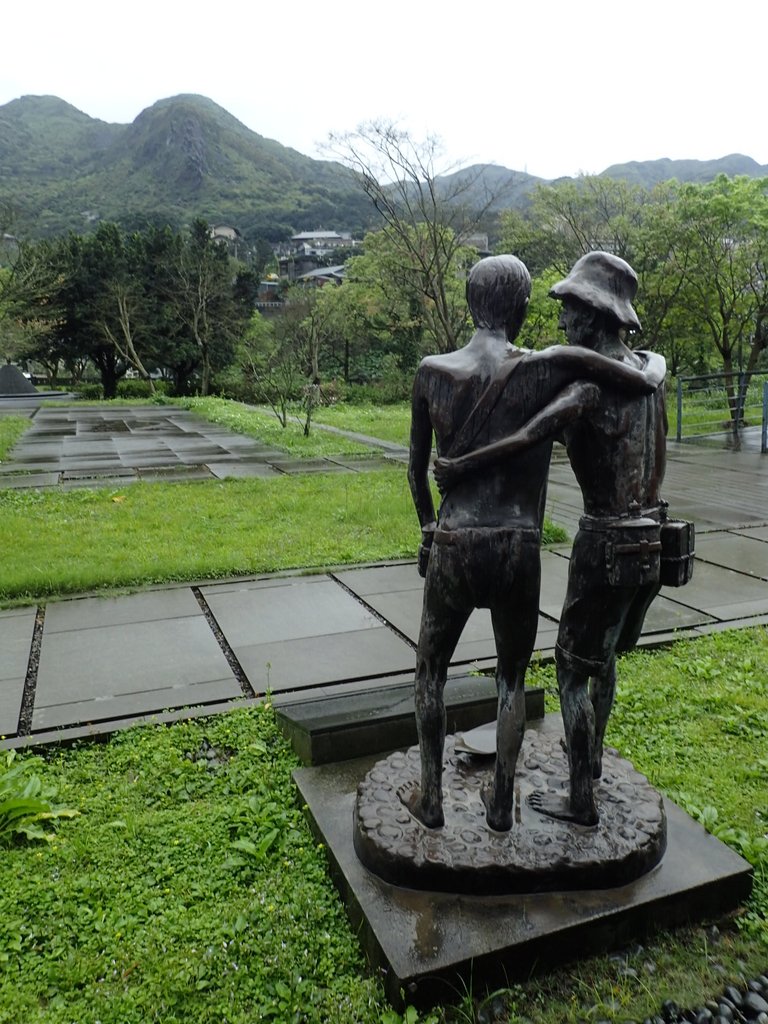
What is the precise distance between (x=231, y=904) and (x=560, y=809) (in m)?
1.12

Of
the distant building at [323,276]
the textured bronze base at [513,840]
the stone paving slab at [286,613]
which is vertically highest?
the distant building at [323,276]

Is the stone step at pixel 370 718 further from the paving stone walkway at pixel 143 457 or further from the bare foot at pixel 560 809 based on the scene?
the paving stone walkway at pixel 143 457

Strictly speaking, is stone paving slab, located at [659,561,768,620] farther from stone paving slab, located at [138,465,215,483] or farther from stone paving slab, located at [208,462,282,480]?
stone paving slab, located at [138,465,215,483]

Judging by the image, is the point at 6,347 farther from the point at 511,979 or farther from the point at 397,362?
the point at 511,979

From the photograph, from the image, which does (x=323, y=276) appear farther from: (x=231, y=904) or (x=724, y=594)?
(x=231, y=904)

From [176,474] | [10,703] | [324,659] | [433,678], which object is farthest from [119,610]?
[176,474]

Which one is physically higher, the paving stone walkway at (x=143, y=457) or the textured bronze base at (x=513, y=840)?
the textured bronze base at (x=513, y=840)

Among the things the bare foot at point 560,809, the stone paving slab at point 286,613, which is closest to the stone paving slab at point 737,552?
the stone paving slab at point 286,613

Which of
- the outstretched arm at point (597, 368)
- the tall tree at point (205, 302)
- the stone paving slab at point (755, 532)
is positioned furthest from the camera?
the tall tree at point (205, 302)

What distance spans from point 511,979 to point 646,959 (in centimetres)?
43

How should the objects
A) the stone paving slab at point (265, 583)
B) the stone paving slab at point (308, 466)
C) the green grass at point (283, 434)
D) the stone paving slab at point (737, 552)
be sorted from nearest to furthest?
the stone paving slab at point (265, 583) → the stone paving slab at point (737, 552) → the stone paving slab at point (308, 466) → the green grass at point (283, 434)

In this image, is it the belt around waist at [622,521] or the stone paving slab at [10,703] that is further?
the stone paving slab at [10,703]

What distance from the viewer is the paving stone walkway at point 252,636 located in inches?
157

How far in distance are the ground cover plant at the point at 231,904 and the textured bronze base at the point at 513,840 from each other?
24 cm
